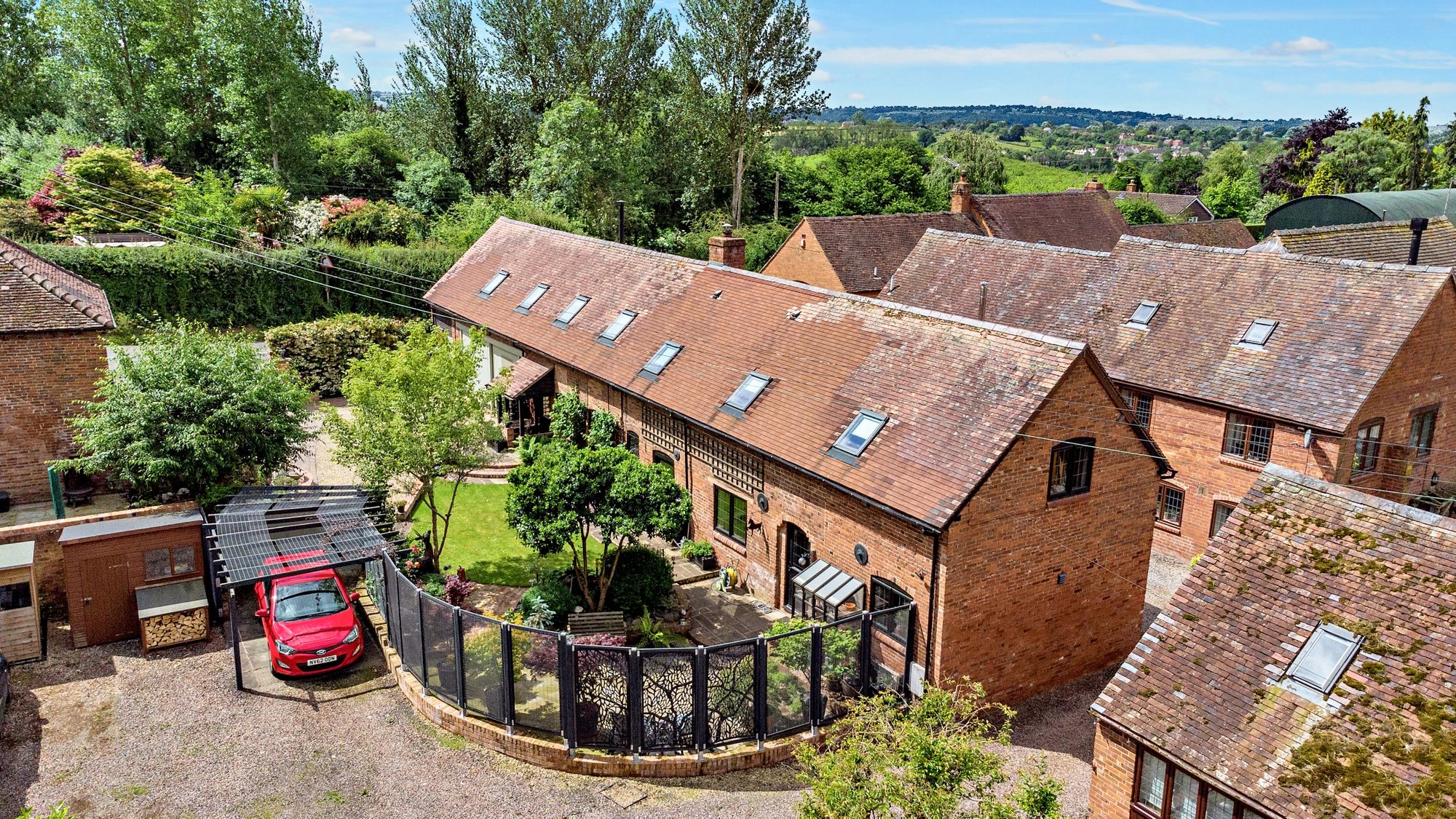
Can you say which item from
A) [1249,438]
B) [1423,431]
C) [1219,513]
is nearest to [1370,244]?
[1423,431]

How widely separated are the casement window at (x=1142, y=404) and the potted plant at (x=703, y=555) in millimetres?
11963

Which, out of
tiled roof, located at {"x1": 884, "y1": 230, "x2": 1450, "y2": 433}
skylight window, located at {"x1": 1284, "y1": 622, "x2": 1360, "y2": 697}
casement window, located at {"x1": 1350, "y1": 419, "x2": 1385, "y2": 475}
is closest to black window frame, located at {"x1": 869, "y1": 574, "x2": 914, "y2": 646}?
skylight window, located at {"x1": 1284, "y1": 622, "x2": 1360, "y2": 697}

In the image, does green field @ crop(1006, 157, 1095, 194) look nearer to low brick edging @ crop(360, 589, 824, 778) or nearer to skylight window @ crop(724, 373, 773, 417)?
skylight window @ crop(724, 373, 773, 417)

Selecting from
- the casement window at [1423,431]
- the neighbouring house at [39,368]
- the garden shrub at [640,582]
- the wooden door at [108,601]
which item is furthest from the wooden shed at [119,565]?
the casement window at [1423,431]

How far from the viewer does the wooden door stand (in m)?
17.9

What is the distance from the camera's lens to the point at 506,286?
3306 centimetres

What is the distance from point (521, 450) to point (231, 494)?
633cm

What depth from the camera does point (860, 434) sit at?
59.8ft

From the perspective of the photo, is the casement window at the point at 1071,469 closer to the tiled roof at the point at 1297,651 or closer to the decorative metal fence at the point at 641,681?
the decorative metal fence at the point at 641,681

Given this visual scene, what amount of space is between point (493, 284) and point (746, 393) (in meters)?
16.0

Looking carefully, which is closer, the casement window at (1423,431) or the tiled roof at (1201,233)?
the casement window at (1423,431)

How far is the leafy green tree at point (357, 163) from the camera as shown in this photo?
55219 millimetres

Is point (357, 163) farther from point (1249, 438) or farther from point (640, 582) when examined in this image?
point (1249, 438)

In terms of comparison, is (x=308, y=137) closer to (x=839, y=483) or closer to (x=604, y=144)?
(x=604, y=144)
